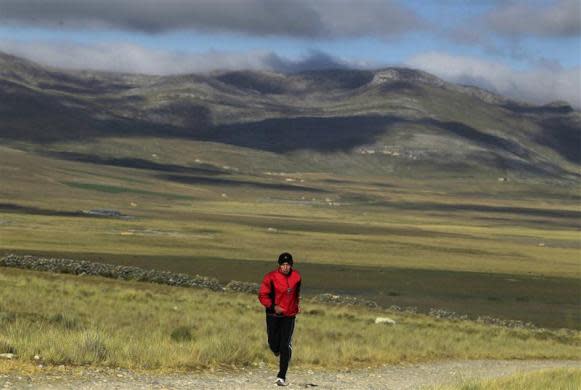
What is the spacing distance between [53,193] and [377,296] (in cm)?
12495

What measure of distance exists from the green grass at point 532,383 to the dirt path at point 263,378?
105cm

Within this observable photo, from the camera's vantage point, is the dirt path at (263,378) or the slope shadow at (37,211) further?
the slope shadow at (37,211)

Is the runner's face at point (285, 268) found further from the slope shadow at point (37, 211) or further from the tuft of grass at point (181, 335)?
the slope shadow at point (37, 211)

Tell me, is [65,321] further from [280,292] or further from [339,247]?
[339,247]

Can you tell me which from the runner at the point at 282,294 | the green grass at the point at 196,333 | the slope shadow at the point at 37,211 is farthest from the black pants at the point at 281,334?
the slope shadow at the point at 37,211

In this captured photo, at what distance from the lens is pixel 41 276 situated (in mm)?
46500

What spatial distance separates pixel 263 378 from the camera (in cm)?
1998

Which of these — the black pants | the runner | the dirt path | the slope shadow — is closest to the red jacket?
the runner

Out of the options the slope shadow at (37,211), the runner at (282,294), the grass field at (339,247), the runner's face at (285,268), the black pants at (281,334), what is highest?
the runner's face at (285,268)

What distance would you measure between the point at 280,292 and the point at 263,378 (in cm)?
325

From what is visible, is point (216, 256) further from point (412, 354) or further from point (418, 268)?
point (412, 354)

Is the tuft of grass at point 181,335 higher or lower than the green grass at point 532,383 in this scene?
lower

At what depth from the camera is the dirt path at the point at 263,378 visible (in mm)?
16766

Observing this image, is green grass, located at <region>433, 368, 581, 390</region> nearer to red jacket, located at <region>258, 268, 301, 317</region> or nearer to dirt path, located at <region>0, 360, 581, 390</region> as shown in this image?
dirt path, located at <region>0, 360, 581, 390</region>
